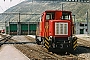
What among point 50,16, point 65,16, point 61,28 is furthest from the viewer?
point 50,16

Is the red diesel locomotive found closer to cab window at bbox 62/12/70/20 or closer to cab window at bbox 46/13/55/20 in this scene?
cab window at bbox 62/12/70/20

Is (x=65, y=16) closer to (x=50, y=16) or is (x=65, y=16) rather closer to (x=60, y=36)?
(x=50, y=16)

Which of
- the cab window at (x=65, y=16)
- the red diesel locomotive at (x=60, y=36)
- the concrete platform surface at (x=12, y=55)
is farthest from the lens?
the cab window at (x=65, y=16)

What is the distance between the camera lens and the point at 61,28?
16938 mm

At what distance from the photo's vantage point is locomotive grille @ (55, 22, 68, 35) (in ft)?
55.3

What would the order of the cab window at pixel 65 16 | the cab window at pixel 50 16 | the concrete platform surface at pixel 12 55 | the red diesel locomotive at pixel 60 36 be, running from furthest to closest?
the cab window at pixel 50 16 → the cab window at pixel 65 16 → the red diesel locomotive at pixel 60 36 → the concrete platform surface at pixel 12 55

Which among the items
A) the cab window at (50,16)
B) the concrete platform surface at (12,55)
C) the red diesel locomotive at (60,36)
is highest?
the cab window at (50,16)

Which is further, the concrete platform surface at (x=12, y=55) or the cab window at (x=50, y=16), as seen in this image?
the cab window at (x=50, y=16)

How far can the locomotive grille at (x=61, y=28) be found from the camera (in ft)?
55.3

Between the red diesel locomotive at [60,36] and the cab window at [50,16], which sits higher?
the cab window at [50,16]

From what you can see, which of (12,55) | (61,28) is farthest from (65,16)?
(12,55)

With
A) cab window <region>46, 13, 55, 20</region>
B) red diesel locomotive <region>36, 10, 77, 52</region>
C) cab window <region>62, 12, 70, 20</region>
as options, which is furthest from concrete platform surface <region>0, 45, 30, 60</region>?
cab window <region>62, 12, 70, 20</region>

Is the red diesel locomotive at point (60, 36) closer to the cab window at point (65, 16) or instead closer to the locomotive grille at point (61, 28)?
the locomotive grille at point (61, 28)

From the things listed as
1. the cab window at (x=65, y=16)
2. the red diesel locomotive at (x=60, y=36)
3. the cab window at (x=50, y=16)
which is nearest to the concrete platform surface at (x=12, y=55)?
the red diesel locomotive at (x=60, y=36)
